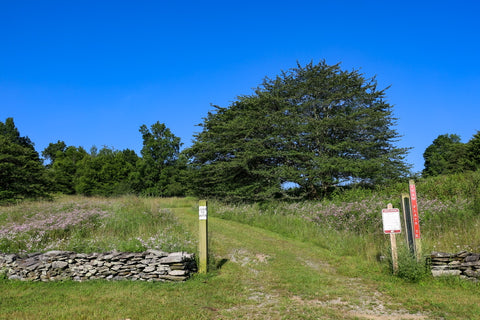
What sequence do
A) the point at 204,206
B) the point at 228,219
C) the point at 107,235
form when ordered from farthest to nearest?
1. the point at 228,219
2. the point at 107,235
3. the point at 204,206

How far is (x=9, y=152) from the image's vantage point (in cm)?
2319

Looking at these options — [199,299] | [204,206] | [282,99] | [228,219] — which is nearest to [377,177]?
[282,99]

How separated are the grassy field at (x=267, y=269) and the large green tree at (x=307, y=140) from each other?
6.36 m

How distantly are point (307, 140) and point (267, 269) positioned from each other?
14.7 metres

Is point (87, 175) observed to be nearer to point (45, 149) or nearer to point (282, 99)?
point (45, 149)

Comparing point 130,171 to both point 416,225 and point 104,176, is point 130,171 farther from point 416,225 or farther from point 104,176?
point 416,225

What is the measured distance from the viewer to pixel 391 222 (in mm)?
7215

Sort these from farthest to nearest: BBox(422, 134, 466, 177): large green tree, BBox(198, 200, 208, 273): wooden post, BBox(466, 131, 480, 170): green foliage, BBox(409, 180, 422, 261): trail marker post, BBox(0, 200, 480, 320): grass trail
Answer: BBox(422, 134, 466, 177): large green tree, BBox(466, 131, 480, 170): green foliage, BBox(198, 200, 208, 273): wooden post, BBox(409, 180, 422, 261): trail marker post, BBox(0, 200, 480, 320): grass trail

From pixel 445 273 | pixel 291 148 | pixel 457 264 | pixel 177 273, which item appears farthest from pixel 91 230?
pixel 291 148

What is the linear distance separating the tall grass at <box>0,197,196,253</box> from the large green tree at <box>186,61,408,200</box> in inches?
387

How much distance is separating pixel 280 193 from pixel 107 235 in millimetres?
14223

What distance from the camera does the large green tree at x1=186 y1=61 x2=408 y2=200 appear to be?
67.1 ft

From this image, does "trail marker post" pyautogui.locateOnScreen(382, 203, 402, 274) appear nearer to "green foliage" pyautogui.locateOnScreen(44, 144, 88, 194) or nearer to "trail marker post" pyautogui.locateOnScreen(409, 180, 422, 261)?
"trail marker post" pyautogui.locateOnScreen(409, 180, 422, 261)

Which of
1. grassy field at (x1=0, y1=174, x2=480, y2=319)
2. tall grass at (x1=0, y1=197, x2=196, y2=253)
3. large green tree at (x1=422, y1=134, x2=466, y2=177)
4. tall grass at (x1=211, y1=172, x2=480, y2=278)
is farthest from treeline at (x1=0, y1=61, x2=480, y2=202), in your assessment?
large green tree at (x1=422, y1=134, x2=466, y2=177)
